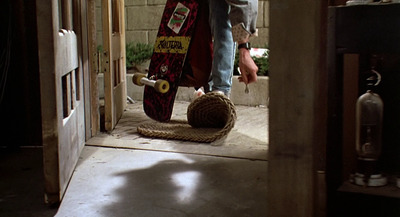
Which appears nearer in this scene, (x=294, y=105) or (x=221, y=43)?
(x=294, y=105)

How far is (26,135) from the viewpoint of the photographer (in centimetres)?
239

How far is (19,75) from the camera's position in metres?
2.32

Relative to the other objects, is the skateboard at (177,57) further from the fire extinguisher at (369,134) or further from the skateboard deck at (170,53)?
the fire extinguisher at (369,134)

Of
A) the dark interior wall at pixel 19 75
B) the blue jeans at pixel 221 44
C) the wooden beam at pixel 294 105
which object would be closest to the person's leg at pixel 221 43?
the blue jeans at pixel 221 44

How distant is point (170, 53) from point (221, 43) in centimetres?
30

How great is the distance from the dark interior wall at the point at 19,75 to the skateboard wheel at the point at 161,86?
628 mm

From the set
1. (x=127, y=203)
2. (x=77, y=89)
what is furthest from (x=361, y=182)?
(x=77, y=89)

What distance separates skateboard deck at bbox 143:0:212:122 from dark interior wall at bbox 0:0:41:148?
69 centimetres

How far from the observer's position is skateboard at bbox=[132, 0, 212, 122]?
2.72 metres

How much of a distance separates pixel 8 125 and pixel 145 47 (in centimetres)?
243

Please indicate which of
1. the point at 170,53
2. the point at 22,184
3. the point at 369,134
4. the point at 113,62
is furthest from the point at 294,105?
the point at 113,62

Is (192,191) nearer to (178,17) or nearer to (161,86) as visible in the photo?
(161,86)

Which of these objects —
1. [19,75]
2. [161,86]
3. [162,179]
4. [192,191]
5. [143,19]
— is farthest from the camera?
[143,19]

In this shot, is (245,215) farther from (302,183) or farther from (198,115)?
(198,115)
